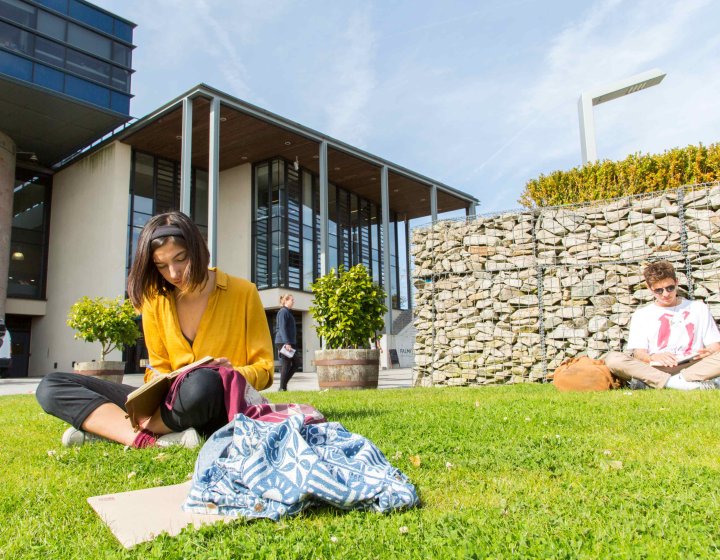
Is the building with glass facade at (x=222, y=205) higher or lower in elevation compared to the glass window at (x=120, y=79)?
lower

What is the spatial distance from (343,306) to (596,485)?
708cm

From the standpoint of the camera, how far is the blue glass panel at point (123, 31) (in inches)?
848

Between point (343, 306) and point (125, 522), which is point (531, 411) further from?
point (343, 306)

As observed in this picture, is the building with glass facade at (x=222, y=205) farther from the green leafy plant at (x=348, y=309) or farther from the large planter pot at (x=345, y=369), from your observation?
the large planter pot at (x=345, y=369)

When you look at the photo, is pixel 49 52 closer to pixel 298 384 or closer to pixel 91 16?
pixel 91 16

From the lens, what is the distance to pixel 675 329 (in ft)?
19.6

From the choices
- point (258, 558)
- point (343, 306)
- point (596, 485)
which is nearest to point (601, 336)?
point (343, 306)

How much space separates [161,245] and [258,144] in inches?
765

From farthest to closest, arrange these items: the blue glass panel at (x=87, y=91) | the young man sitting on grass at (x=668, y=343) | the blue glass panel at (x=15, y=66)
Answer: the blue glass panel at (x=87, y=91) → the blue glass panel at (x=15, y=66) → the young man sitting on grass at (x=668, y=343)

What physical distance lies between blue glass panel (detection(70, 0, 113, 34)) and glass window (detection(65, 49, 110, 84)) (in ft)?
4.77

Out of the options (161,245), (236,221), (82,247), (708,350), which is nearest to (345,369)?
(708,350)

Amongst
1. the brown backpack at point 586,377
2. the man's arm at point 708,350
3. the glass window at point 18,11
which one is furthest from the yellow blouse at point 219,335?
the glass window at point 18,11

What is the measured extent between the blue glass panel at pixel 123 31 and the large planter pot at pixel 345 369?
1906cm

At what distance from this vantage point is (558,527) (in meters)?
1.67
